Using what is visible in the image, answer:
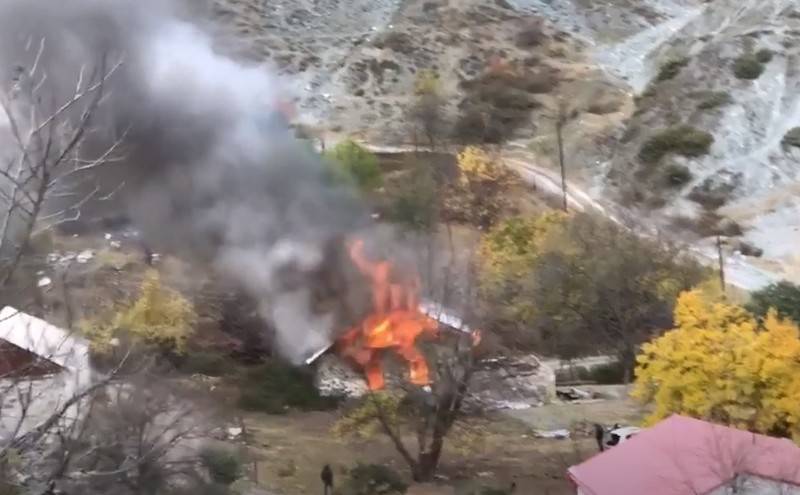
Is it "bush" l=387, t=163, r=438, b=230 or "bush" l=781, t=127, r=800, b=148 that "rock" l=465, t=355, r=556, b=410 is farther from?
"bush" l=781, t=127, r=800, b=148

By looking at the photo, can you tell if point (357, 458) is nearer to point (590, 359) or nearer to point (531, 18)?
point (590, 359)

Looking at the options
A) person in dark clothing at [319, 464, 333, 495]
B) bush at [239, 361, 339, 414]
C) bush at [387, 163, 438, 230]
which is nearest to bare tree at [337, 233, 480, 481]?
person in dark clothing at [319, 464, 333, 495]

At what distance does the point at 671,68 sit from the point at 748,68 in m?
3.16

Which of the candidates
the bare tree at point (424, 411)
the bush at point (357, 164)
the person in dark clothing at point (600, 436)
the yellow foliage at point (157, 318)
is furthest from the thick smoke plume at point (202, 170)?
the bush at point (357, 164)

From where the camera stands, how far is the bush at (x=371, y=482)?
1680 centimetres

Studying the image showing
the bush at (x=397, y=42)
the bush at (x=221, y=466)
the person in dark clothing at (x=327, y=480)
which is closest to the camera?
the bush at (x=221, y=466)

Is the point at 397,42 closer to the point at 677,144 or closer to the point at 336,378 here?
the point at 677,144

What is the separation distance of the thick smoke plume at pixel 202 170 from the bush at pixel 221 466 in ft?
21.2

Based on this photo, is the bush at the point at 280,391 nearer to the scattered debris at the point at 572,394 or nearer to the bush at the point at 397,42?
the scattered debris at the point at 572,394

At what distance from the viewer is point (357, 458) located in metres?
18.7

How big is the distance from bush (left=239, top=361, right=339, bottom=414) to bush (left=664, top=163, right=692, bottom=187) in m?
18.5

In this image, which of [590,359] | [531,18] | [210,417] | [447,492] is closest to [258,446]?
[210,417]

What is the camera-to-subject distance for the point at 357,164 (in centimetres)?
3191

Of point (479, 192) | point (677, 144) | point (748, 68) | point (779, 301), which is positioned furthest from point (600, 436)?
point (748, 68)
